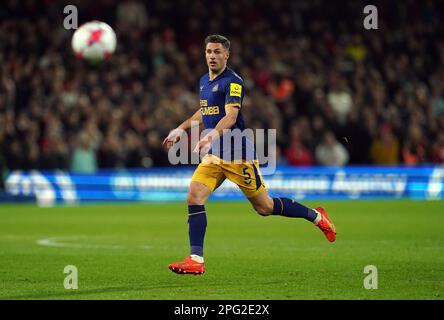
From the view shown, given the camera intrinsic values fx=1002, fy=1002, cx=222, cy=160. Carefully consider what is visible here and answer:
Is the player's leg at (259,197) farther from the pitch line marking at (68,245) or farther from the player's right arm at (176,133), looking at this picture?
the pitch line marking at (68,245)

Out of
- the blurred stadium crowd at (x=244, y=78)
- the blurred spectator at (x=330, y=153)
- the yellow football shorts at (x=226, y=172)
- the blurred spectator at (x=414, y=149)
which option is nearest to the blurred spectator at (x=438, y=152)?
the blurred stadium crowd at (x=244, y=78)

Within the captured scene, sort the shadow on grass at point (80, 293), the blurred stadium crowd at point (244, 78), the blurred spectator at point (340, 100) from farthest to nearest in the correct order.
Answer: the blurred spectator at point (340, 100) < the blurred stadium crowd at point (244, 78) < the shadow on grass at point (80, 293)

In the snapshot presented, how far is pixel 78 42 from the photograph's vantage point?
1789cm

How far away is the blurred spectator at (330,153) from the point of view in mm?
23500

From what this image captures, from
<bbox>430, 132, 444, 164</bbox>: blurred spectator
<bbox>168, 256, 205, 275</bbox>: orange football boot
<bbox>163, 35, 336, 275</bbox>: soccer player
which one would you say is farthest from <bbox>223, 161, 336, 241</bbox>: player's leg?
<bbox>430, 132, 444, 164</bbox>: blurred spectator

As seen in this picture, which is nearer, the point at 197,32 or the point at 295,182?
the point at 295,182

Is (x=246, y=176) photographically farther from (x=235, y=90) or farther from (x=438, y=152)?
(x=438, y=152)

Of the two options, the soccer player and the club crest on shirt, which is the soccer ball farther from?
the club crest on shirt

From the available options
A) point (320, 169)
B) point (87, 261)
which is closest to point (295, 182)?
point (320, 169)

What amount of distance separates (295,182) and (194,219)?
42.0ft

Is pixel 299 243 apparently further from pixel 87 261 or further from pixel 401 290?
pixel 401 290

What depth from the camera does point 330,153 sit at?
2356cm

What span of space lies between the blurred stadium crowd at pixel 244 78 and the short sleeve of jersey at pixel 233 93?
12285mm

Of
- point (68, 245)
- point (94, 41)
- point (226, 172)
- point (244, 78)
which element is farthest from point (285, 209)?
point (244, 78)
